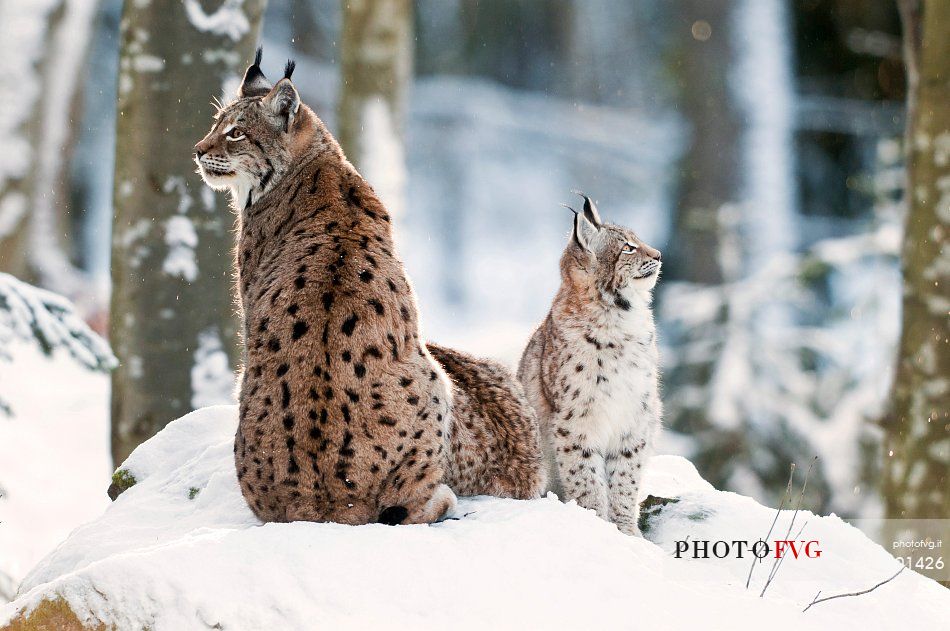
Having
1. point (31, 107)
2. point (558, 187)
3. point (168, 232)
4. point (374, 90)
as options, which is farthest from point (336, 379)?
point (558, 187)

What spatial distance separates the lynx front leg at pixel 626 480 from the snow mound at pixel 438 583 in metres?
0.66

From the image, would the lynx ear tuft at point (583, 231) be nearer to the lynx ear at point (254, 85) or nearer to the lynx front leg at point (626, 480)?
the lynx front leg at point (626, 480)

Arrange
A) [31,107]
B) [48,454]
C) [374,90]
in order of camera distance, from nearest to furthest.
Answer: [374,90] → [48,454] → [31,107]

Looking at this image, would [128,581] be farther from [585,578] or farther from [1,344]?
[1,344]

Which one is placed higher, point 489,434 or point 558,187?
point 558,187

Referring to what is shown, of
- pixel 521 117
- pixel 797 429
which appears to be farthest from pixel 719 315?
pixel 521 117

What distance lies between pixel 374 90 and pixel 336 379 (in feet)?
22.7

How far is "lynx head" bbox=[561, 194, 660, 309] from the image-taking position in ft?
19.8

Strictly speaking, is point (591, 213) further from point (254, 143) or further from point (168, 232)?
point (168, 232)

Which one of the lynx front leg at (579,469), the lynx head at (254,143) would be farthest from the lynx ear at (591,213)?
the lynx head at (254,143)

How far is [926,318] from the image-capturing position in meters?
8.27

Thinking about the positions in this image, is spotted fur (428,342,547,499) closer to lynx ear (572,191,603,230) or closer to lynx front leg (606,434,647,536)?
lynx front leg (606,434,647,536)

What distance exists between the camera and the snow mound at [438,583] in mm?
3938

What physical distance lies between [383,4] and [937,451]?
6370 mm
